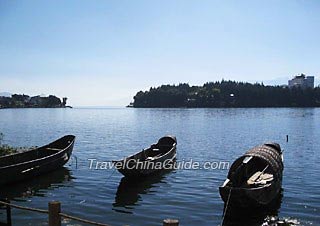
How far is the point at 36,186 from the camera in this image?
26484 mm

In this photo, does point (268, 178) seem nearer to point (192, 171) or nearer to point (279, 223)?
point (279, 223)

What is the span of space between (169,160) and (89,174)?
302 inches

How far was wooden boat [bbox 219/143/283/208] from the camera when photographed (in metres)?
18.7

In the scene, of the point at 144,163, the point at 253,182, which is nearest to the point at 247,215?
the point at 253,182

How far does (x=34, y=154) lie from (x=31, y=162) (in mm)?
4791

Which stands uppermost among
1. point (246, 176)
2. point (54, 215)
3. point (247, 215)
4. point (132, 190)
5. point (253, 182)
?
point (54, 215)

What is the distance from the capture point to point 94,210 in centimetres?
2094

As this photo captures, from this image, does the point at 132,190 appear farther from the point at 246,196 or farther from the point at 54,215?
the point at 54,215

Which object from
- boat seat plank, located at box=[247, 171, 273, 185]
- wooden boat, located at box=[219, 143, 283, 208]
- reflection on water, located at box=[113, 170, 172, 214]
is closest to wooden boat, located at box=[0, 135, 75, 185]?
reflection on water, located at box=[113, 170, 172, 214]

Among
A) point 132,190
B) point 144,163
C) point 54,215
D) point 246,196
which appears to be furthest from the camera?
point 144,163

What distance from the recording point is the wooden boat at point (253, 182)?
18688mm

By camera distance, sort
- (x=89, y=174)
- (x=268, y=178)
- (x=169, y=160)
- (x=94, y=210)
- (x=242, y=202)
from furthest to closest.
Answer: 1. (x=169, y=160)
2. (x=89, y=174)
3. (x=268, y=178)
4. (x=94, y=210)
5. (x=242, y=202)

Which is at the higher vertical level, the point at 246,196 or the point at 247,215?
the point at 246,196

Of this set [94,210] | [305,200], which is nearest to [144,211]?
[94,210]
